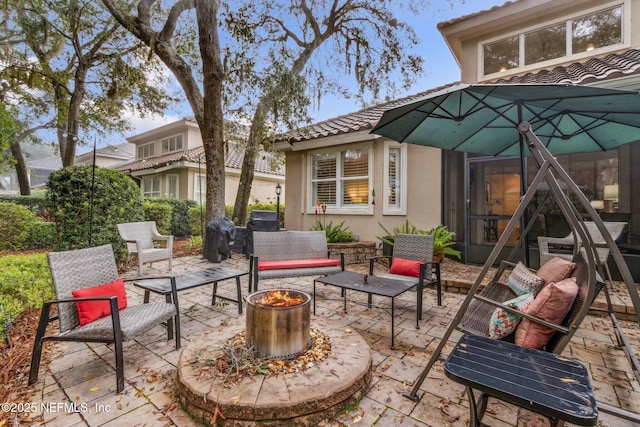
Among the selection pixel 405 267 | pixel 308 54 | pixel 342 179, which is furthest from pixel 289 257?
pixel 308 54

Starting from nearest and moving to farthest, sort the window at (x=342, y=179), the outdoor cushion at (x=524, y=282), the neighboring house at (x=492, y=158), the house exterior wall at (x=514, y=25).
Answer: the outdoor cushion at (x=524, y=282) → the neighboring house at (x=492, y=158) → the house exterior wall at (x=514, y=25) → the window at (x=342, y=179)

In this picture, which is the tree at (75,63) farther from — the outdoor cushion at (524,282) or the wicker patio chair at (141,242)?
the outdoor cushion at (524,282)

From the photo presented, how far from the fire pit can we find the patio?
0.62 m

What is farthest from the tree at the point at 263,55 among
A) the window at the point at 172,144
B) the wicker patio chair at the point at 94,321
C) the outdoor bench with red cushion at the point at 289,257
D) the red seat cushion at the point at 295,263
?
the window at the point at 172,144

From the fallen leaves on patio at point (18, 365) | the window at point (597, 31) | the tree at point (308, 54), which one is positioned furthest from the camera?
the tree at point (308, 54)

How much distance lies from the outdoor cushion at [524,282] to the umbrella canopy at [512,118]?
1.37 m

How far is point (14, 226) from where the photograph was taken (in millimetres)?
7586

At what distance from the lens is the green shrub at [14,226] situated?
7406 mm

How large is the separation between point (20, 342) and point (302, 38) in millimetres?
9370

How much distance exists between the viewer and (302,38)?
898 centimetres

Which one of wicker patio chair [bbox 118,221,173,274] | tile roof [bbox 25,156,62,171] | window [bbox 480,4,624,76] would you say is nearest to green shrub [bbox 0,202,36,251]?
wicker patio chair [bbox 118,221,173,274]

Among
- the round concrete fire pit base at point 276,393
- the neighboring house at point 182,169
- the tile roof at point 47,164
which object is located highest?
the tile roof at point 47,164

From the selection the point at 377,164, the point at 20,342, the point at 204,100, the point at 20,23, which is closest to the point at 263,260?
the point at 20,342

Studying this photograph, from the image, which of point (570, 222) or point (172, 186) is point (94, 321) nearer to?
point (570, 222)
